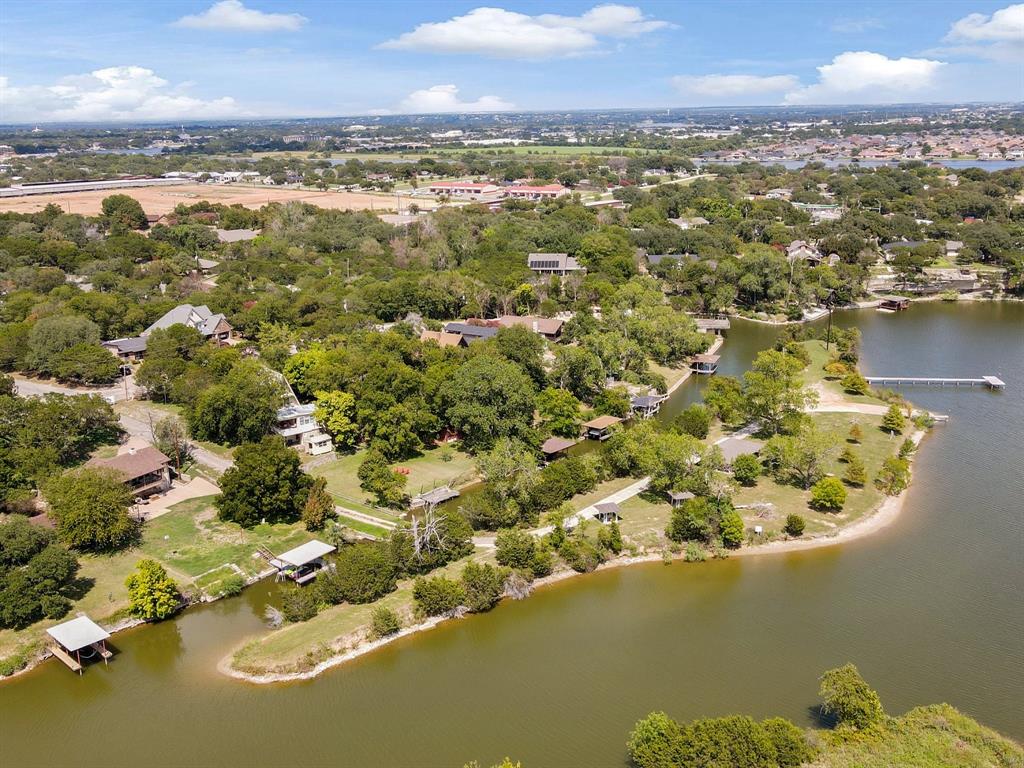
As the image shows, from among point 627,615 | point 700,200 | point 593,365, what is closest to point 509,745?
point 627,615

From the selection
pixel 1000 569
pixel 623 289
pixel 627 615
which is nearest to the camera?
pixel 627 615

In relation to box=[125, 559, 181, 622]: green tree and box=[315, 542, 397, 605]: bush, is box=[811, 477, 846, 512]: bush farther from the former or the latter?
box=[125, 559, 181, 622]: green tree

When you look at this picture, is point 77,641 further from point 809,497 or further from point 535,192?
point 535,192

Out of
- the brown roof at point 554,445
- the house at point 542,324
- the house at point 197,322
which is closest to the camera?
the brown roof at point 554,445

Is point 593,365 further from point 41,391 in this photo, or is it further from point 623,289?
point 41,391

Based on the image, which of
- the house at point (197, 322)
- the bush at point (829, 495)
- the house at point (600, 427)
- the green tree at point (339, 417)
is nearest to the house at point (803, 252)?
the house at point (600, 427)

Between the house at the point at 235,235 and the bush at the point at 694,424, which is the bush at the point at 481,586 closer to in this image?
the bush at the point at 694,424

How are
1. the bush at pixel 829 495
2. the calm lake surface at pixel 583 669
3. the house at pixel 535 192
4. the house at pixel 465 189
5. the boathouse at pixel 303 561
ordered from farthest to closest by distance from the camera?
the house at pixel 465 189 < the house at pixel 535 192 < the bush at pixel 829 495 < the boathouse at pixel 303 561 < the calm lake surface at pixel 583 669
